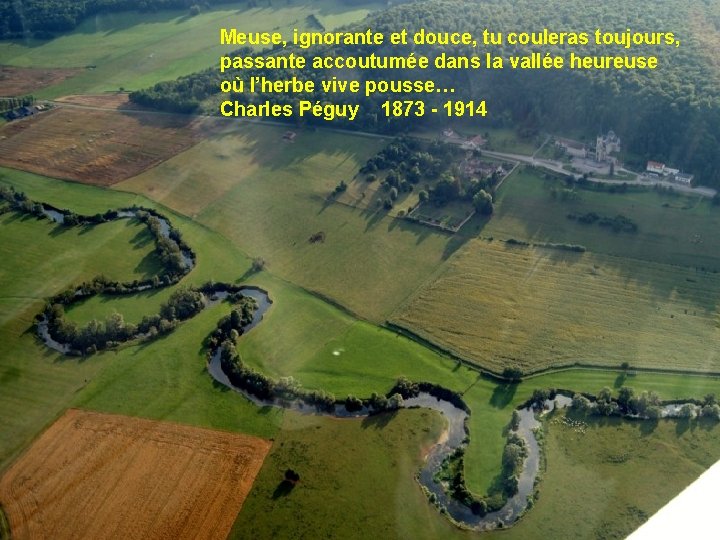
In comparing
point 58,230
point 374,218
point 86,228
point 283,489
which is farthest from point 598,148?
point 58,230

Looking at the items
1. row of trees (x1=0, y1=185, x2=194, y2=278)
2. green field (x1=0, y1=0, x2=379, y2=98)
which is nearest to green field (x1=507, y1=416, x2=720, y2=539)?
row of trees (x1=0, y1=185, x2=194, y2=278)

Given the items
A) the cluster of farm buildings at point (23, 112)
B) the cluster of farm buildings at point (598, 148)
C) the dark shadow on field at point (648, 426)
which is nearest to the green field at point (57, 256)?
the cluster of farm buildings at point (23, 112)

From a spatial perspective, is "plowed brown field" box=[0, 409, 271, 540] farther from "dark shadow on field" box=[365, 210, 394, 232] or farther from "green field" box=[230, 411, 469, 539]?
"dark shadow on field" box=[365, 210, 394, 232]

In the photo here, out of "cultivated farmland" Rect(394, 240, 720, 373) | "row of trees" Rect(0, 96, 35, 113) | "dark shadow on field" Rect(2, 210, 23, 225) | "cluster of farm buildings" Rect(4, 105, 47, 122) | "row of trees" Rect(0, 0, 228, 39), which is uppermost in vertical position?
"row of trees" Rect(0, 0, 228, 39)

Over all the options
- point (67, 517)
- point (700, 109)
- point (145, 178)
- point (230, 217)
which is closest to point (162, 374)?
point (67, 517)

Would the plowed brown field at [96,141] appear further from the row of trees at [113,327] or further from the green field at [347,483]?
the green field at [347,483]

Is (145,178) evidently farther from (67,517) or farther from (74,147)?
(67,517)
